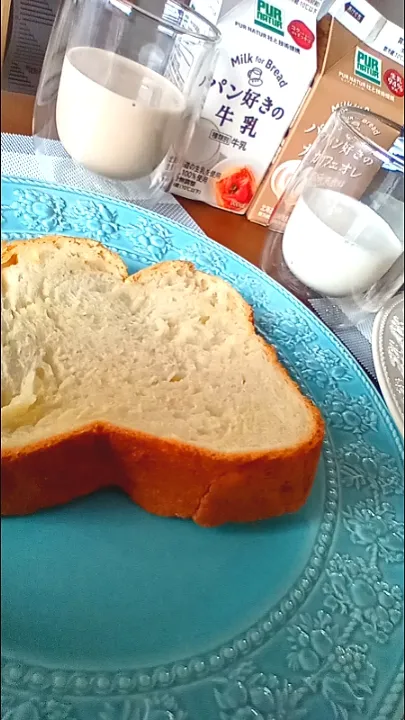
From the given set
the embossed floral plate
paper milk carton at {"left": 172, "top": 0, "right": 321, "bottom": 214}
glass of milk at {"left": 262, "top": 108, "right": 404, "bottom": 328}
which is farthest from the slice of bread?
paper milk carton at {"left": 172, "top": 0, "right": 321, "bottom": 214}

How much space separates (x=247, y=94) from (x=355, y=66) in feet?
0.41

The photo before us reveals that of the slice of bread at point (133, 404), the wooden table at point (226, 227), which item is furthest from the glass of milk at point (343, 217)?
the slice of bread at point (133, 404)

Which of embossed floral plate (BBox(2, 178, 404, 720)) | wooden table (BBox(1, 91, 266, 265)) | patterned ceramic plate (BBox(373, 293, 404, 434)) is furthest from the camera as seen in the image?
wooden table (BBox(1, 91, 266, 265))

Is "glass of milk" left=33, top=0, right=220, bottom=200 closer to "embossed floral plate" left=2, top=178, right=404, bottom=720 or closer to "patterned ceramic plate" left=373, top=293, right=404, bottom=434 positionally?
"embossed floral plate" left=2, top=178, right=404, bottom=720

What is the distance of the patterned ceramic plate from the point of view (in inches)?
17.8

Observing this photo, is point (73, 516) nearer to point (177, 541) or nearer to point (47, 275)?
point (177, 541)

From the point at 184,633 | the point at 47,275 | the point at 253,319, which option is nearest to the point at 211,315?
the point at 253,319

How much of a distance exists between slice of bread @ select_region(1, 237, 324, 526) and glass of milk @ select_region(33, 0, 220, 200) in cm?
18

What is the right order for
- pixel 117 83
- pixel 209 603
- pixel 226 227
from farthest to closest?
1. pixel 226 227
2. pixel 117 83
3. pixel 209 603

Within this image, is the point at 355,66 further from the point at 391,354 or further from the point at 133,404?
the point at 133,404

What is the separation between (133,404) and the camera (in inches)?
15.4

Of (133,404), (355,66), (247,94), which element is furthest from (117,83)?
(133,404)

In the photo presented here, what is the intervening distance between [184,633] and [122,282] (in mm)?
281

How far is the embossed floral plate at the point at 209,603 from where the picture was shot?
281 mm
